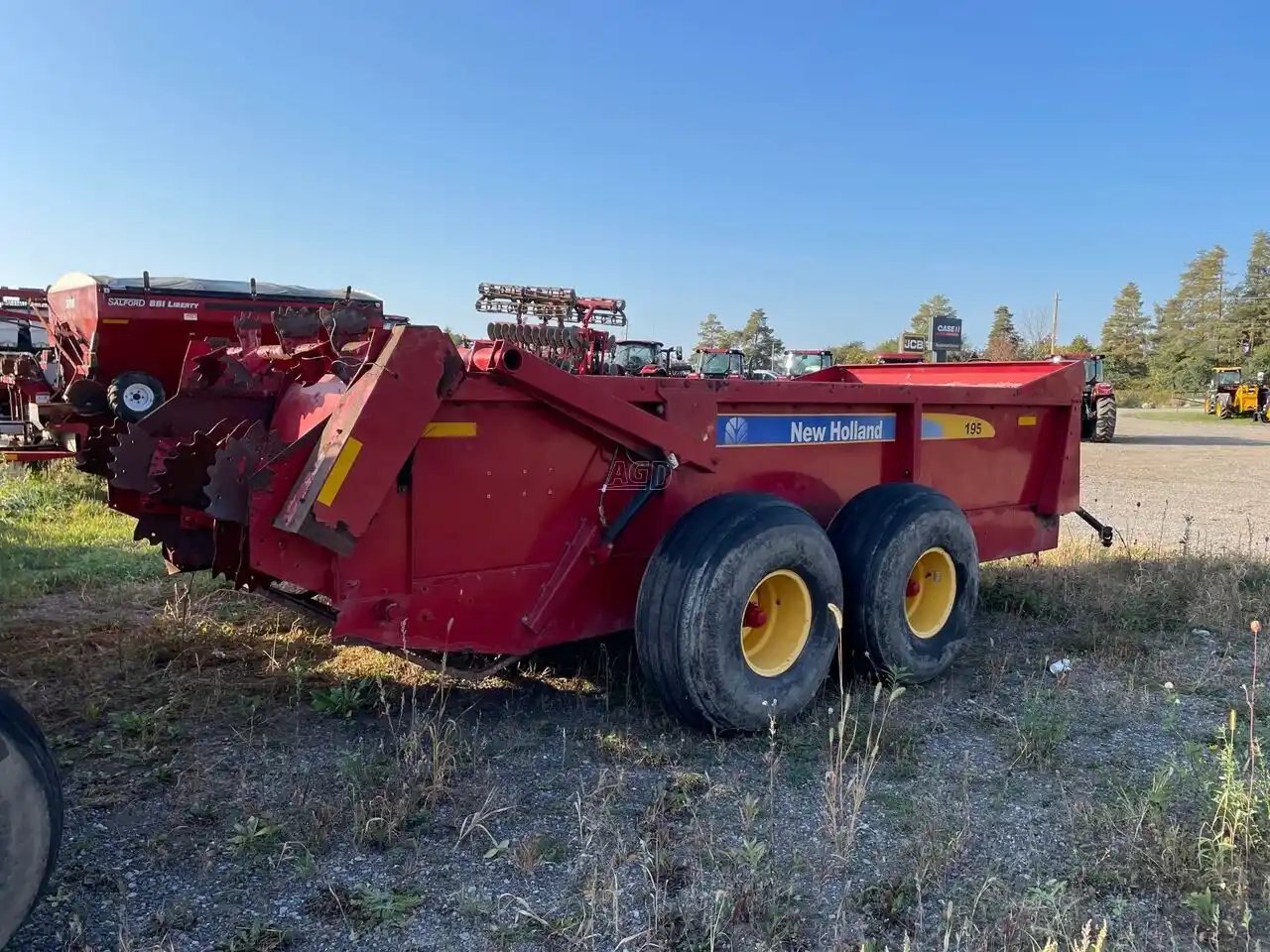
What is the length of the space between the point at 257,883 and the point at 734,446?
2556mm

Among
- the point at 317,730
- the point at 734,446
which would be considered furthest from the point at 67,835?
the point at 734,446

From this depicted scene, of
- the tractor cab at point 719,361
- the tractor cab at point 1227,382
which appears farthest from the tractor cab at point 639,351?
the tractor cab at point 1227,382

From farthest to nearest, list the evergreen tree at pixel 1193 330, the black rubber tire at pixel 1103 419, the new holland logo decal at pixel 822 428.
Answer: the evergreen tree at pixel 1193 330 < the black rubber tire at pixel 1103 419 < the new holland logo decal at pixel 822 428

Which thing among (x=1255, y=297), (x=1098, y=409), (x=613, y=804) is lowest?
(x=613, y=804)

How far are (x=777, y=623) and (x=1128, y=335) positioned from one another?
86658 mm

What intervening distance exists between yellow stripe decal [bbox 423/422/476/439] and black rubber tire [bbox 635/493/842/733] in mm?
899

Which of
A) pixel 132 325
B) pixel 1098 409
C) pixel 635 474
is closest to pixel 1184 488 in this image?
pixel 1098 409

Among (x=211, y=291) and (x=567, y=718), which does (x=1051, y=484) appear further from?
(x=211, y=291)

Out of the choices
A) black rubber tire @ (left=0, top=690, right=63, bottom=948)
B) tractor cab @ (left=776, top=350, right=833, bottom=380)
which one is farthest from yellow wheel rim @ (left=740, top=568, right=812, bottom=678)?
tractor cab @ (left=776, top=350, right=833, bottom=380)

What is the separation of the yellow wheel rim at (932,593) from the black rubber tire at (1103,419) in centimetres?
Result: 1944

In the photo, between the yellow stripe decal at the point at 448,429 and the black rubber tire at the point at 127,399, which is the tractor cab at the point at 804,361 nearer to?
the black rubber tire at the point at 127,399

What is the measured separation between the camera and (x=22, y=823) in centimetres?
222

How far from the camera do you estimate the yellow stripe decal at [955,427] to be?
5.27 metres

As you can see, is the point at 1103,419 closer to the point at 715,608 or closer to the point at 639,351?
the point at 639,351
